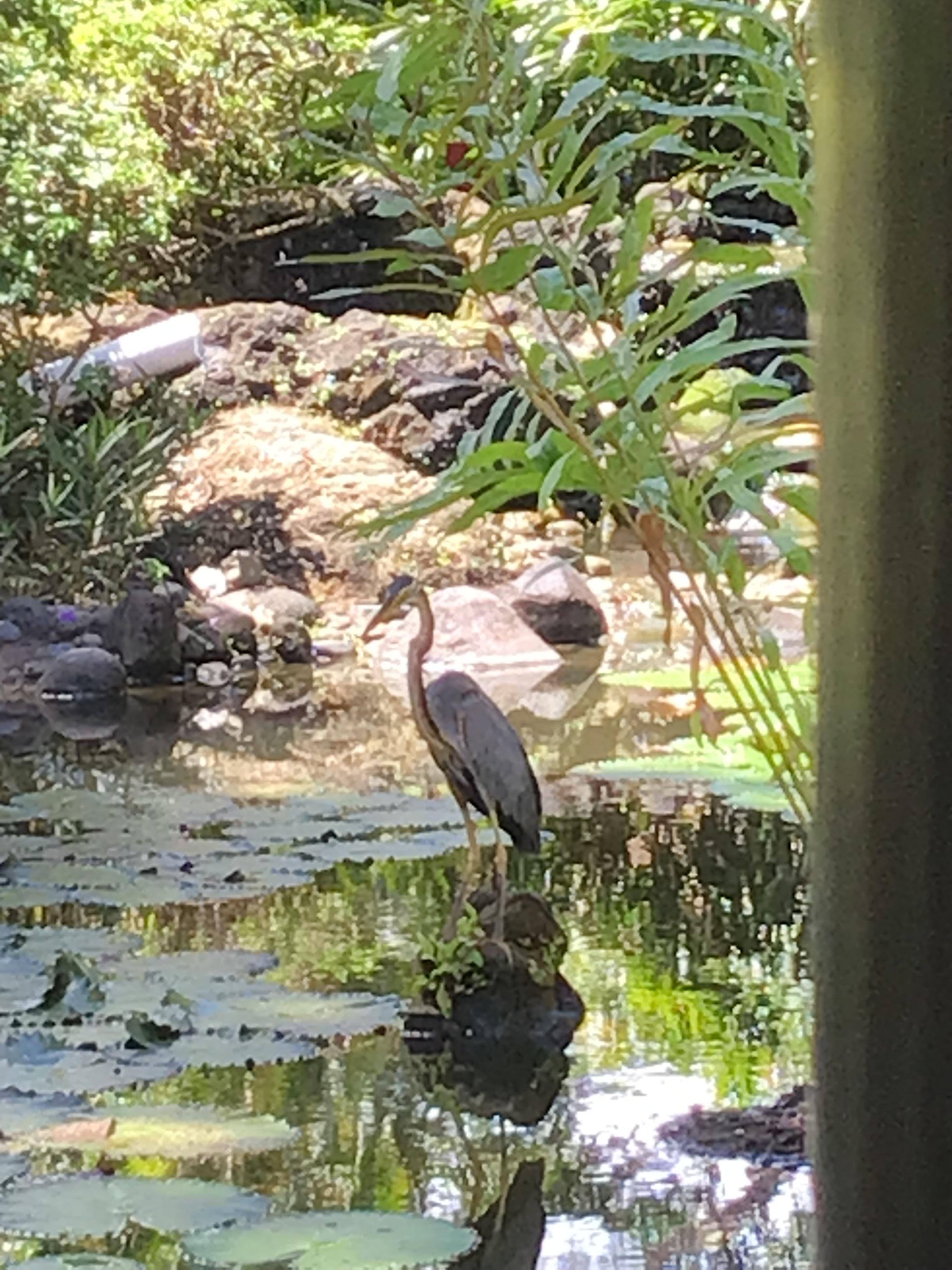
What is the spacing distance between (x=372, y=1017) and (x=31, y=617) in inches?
164

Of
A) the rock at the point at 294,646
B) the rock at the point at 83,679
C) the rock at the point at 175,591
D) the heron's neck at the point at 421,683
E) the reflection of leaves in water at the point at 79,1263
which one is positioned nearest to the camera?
the reflection of leaves in water at the point at 79,1263

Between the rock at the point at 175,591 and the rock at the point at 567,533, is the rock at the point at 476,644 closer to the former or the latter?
the rock at the point at 175,591

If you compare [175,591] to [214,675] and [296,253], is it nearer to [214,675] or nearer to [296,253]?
[214,675]

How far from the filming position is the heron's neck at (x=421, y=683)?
2363 mm

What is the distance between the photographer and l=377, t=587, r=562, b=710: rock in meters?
6.01

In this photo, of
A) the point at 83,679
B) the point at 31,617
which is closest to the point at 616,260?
the point at 83,679

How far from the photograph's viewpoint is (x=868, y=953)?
497mm

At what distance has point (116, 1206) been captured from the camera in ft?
5.12

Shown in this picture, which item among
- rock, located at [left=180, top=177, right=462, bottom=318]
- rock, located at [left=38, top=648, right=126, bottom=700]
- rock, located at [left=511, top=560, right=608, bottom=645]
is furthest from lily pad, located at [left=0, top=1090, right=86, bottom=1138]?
rock, located at [left=180, top=177, right=462, bottom=318]

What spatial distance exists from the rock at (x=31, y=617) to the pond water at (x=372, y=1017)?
217cm

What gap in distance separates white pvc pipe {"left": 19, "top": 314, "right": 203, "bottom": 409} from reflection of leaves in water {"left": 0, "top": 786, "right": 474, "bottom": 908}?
3.58 m

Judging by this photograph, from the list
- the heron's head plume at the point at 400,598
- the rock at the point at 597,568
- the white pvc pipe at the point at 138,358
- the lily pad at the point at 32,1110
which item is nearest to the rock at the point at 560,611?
the rock at the point at 597,568

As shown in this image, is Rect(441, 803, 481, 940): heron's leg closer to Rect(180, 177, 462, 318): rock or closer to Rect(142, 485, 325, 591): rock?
Rect(142, 485, 325, 591): rock

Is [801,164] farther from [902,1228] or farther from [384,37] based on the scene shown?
[902,1228]
